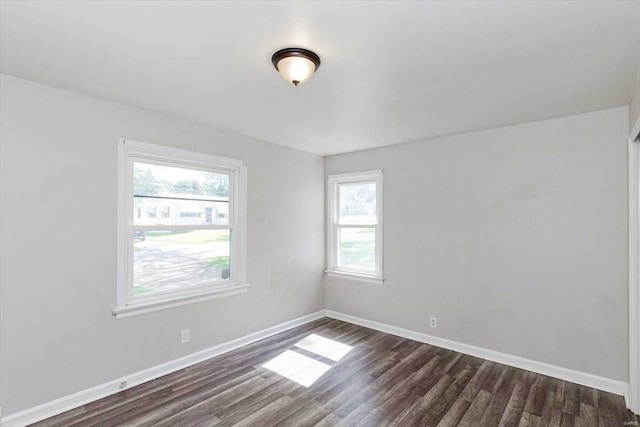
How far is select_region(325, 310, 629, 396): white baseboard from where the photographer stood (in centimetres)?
286

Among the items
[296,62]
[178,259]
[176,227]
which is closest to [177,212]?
[176,227]

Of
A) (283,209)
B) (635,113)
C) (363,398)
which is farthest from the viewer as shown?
(283,209)

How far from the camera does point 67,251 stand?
2578mm

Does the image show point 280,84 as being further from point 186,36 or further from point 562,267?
point 562,267

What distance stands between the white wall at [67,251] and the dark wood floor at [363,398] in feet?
1.05

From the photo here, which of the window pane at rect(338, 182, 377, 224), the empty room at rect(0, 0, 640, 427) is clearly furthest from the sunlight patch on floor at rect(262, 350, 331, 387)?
the window pane at rect(338, 182, 377, 224)

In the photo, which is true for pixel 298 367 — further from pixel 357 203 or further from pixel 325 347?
pixel 357 203

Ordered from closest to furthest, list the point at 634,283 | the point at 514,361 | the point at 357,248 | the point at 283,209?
the point at 634,283, the point at 514,361, the point at 283,209, the point at 357,248

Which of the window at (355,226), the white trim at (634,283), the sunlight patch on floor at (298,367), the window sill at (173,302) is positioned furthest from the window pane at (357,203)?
the white trim at (634,283)

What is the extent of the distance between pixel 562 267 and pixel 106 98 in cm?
447

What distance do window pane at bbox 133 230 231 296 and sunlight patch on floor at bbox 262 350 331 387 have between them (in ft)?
3.75

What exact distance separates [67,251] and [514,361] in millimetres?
4316

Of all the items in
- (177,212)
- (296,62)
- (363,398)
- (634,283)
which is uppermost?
(296,62)

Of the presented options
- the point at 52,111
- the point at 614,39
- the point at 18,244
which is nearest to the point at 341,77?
the point at 614,39
